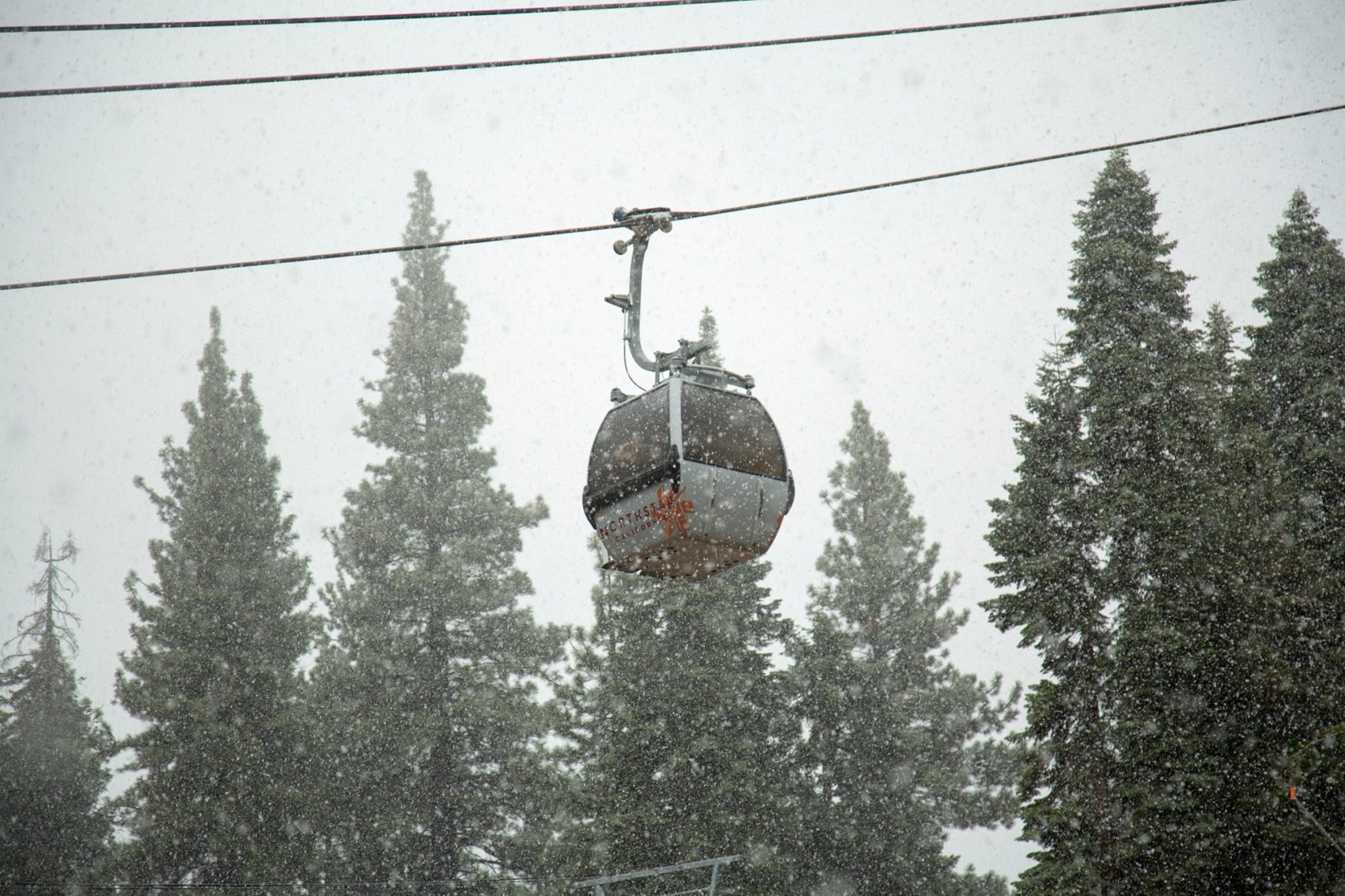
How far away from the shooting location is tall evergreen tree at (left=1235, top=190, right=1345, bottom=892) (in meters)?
16.6

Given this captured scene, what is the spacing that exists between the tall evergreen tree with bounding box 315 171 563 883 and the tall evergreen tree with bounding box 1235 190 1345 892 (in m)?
17.5

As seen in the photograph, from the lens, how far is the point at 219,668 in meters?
29.0

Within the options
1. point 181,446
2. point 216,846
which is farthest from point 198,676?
point 181,446

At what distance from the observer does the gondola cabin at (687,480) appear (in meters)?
10.3

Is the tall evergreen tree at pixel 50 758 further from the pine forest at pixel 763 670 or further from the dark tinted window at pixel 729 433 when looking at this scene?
the dark tinted window at pixel 729 433

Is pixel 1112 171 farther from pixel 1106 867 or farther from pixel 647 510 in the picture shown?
pixel 647 510

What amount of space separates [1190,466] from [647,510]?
12.6 meters

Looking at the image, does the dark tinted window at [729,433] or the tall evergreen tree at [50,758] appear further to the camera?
the tall evergreen tree at [50,758]

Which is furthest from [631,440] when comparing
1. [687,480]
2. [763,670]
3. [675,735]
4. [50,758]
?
[50,758]

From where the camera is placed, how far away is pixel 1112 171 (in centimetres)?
2347

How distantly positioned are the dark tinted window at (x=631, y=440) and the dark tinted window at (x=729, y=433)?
Result: 23 cm

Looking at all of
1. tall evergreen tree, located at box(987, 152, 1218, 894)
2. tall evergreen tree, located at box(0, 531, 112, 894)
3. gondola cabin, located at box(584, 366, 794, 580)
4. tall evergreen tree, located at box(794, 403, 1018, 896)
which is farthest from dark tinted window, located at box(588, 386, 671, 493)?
tall evergreen tree, located at box(0, 531, 112, 894)

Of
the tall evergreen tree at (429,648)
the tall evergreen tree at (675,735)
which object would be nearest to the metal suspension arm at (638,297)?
the tall evergreen tree at (675,735)

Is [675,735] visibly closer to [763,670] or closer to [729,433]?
[763,670]
